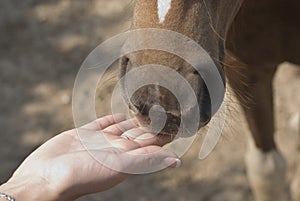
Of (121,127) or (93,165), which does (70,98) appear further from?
(93,165)

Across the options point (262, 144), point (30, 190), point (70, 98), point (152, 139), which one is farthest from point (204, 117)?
point (70, 98)

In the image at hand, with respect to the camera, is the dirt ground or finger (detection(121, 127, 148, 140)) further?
the dirt ground

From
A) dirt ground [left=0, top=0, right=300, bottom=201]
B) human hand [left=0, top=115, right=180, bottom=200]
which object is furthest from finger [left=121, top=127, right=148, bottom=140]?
dirt ground [left=0, top=0, right=300, bottom=201]

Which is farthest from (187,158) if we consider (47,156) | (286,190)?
(47,156)

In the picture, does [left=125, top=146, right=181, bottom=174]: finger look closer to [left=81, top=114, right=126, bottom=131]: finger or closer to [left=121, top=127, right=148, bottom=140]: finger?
[left=121, top=127, right=148, bottom=140]: finger

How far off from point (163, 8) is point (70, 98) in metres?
1.86

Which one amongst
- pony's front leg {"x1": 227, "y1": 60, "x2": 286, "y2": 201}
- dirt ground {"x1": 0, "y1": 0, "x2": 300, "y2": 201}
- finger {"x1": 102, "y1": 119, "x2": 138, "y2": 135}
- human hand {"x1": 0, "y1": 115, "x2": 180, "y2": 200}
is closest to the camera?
human hand {"x1": 0, "y1": 115, "x2": 180, "y2": 200}

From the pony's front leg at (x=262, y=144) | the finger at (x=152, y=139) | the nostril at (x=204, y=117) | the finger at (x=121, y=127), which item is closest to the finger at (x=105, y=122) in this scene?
the finger at (x=121, y=127)

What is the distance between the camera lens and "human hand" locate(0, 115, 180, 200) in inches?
70.3

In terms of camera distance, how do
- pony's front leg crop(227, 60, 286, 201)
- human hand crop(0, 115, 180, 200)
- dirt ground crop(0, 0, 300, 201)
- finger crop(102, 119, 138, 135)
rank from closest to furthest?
human hand crop(0, 115, 180, 200) < finger crop(102, 119, 138, 135) < pony's front leg crop(227, 60, 286, 201) < dirt ground crop(0, 0, 300, 201)

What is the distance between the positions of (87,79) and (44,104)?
241mm

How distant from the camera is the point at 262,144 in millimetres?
2949

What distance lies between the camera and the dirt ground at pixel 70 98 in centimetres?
311

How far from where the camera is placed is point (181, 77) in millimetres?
1628
